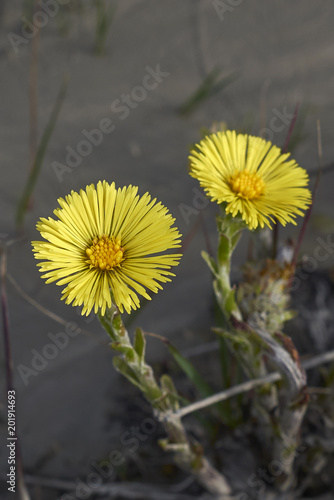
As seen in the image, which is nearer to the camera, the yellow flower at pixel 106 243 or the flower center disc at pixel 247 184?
the yellow flower at pixel 106 243

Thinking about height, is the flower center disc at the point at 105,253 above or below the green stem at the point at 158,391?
above

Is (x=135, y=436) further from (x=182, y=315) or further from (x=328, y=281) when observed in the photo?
(x=328, y=281)

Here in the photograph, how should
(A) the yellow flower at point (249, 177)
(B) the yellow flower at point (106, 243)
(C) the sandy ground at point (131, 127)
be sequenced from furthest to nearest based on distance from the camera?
1. (C) the sandy ground at point (131, 127)
2. (A) the yellow flower at point (249, 177)
3. (B) the yellow flower at point (106, 243)

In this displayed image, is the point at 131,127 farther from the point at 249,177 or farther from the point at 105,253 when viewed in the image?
the point at 105,253

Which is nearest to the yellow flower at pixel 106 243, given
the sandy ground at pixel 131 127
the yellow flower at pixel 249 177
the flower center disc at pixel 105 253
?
the flower center disc at pixel 105 253

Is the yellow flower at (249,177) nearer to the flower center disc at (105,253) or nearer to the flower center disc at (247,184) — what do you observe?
the flower center disc at (247,184)

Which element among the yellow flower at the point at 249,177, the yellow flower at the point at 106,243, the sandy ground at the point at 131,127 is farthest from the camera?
the sandy ground at the point at 131,127
